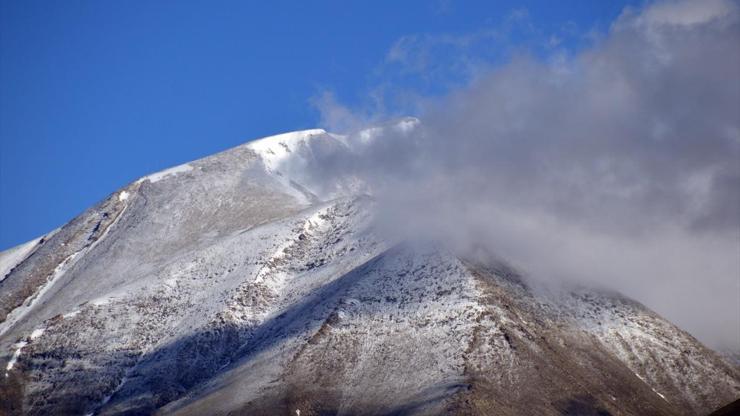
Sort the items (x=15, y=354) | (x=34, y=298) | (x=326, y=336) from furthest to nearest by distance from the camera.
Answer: (x=34, y=298), (x=15, y=354), (x=326, y=336)

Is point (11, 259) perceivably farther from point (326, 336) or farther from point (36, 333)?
point (326, 336)

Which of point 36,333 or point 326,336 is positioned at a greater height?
point 36,333

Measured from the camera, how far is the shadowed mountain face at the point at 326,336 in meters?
101

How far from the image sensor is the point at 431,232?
139 metres

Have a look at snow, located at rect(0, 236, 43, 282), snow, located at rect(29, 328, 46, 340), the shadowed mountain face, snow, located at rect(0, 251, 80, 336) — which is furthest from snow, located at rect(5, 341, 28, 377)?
snow, located at rect(0, 236, 43, 282)

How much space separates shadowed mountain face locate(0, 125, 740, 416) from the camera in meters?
101

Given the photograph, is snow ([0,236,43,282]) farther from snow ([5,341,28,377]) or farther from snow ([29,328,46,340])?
snow ([5,341,28,377])

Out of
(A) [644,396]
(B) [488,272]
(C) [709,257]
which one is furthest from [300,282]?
(C) [709,257]

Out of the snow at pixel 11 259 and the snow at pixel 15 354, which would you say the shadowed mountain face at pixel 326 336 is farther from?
the snow at pixel 11 259

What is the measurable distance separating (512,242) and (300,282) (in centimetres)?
3526

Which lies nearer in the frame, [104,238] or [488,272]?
[488,272]

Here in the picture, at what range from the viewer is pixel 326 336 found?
4491 inches

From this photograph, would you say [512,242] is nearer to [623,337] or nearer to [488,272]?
[488,272]

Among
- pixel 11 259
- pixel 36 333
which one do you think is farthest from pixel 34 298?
pixel 11 259
